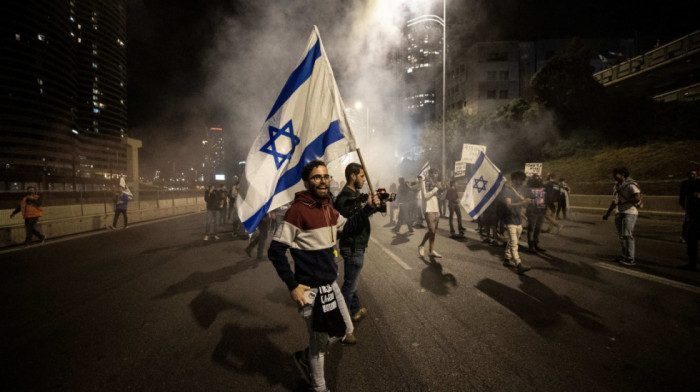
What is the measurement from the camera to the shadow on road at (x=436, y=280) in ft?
15.3

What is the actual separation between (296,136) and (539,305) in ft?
11.7

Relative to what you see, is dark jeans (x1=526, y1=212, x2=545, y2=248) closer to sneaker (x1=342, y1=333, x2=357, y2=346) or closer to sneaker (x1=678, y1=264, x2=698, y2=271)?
sneaker (x1=678, y1=264, x2=698, y2=271)

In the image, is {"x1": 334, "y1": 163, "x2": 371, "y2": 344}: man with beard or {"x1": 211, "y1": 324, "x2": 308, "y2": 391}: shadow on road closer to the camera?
{"x1": 211, "y1": 324, "x2": 308, "y2": 391}: shadow on road

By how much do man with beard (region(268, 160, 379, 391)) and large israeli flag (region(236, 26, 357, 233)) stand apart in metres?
0.92

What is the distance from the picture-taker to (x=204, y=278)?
18.0ft

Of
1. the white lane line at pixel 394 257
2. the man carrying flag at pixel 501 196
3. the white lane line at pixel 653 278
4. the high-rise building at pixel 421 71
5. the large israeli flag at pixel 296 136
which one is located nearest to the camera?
the large israeli flag at pixel 296 136

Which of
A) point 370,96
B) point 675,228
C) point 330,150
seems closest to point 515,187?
point 330,150

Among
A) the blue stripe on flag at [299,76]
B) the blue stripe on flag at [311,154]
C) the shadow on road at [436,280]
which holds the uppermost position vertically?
the blue stripe on flag at [299,76]

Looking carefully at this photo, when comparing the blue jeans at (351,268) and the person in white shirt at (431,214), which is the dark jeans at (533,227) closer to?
the person in white shirt at (431,214)

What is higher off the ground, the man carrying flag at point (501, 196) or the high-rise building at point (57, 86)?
the high-rise building at point (57, 86)

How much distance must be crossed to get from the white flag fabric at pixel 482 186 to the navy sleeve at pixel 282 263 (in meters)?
5.29

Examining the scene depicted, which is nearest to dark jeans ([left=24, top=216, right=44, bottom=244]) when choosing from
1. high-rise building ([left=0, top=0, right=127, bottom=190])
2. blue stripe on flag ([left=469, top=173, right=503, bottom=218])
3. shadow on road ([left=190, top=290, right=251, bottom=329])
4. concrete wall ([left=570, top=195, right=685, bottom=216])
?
shadow on road ([left=190, top=290, right=251, bottom=329])

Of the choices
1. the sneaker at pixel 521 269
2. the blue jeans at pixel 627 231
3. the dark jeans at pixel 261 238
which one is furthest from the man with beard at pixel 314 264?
the blue jeans at pixel 627 231

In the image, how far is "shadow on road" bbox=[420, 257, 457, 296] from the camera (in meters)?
4.67
